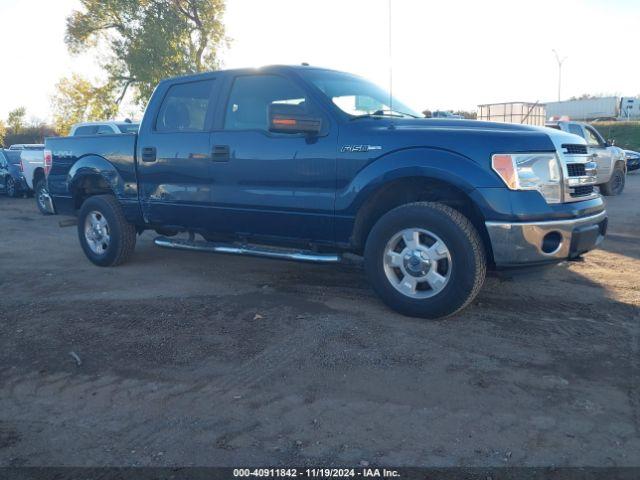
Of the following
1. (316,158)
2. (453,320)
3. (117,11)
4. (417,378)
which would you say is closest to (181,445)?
(417,378)

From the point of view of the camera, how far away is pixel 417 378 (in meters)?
3.44

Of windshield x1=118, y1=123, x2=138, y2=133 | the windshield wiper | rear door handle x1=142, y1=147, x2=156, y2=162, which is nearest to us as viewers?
the windshield wiper

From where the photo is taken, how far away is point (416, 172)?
14.3ft

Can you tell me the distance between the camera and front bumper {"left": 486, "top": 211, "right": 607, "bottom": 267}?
410 cm

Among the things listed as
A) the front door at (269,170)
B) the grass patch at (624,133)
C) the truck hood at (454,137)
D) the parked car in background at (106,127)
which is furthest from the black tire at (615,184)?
the grass patch at (624,133)

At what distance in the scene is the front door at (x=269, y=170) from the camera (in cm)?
485

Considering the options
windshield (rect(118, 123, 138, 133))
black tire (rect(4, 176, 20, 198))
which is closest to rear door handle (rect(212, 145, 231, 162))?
windshield (rect(118, 123, 138, 133))

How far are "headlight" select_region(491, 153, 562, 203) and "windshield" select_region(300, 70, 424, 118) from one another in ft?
4.47

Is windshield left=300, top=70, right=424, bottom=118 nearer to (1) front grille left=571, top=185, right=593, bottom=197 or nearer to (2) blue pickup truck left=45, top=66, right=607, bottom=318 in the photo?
(2) blue pickup truck left=45, top=66, right=607, bottom=318

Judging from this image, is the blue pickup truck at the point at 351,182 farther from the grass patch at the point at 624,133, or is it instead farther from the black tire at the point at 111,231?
the grass patch at the point at 624,133

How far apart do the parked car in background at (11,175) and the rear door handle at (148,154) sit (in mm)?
13546

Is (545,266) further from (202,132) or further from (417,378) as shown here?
(202,132)

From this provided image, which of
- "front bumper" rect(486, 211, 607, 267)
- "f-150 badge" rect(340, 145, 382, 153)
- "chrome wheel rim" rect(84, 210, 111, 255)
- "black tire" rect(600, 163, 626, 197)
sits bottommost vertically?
"black tire" rect(600, 163, 626, 197)

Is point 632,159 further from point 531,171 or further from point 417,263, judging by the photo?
point 417,263
